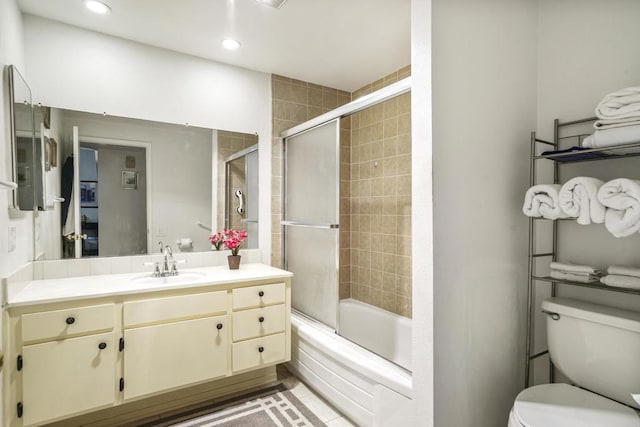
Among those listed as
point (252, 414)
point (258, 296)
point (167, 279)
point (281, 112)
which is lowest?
point (252, 414)

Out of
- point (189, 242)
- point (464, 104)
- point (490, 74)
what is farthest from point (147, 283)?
point (490, 74)

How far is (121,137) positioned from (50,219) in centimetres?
69

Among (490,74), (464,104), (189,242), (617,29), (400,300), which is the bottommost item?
(400,300)

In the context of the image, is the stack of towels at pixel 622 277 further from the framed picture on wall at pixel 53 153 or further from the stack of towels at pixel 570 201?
the framed picture on wall at pixel 53 153

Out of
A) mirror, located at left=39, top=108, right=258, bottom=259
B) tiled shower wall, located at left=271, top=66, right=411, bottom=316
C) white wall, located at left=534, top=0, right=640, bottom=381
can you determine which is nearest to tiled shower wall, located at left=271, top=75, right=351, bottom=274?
tiled shower wall, located at left=271, top=66, right=411, bottom=316

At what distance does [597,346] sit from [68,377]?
8.01ft

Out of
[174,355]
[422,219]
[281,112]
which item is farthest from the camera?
[281,112]

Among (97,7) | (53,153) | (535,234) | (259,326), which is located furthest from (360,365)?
(97,7)

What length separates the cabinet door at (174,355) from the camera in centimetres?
181

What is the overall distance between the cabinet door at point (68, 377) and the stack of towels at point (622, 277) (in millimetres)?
2363

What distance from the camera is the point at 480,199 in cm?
143

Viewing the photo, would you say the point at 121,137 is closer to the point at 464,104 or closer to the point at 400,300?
the point at 464,104

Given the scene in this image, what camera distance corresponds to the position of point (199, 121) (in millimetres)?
2568

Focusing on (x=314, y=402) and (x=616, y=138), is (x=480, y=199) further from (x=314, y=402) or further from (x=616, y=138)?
(x=314, y=402)
